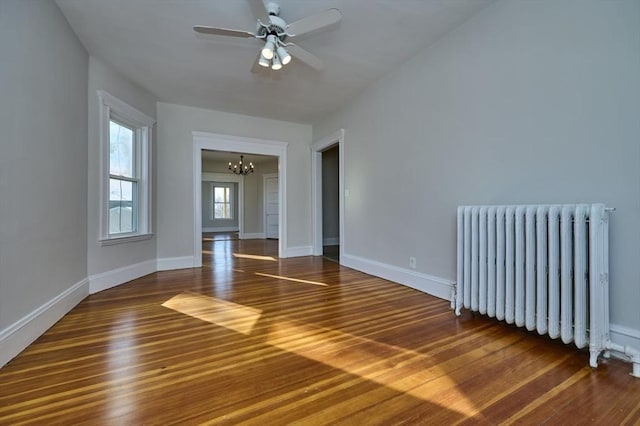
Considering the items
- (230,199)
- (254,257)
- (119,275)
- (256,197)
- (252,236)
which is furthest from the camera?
(230,199)

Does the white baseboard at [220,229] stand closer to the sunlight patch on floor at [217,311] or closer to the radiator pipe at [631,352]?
the sunlight patch on floor at [217,311]

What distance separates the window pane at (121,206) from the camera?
11.9ft

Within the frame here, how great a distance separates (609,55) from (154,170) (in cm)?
509

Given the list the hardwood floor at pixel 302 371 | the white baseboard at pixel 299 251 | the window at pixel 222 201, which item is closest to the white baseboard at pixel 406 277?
the hardwood floor at pixel 302 371

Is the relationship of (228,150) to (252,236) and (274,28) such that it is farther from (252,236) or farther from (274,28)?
(252,236)

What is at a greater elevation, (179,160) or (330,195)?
(179,160)

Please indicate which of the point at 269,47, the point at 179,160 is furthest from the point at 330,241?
the point at 269,47

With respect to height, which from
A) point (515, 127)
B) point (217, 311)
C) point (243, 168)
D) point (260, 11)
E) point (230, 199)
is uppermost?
point (260, 11)

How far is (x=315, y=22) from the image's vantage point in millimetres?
2160

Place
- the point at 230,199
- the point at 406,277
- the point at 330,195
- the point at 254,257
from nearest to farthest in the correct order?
the point at 406,277
the point at 254,257
the point at 330,195
the point at 230,199

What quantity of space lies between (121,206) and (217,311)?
234 centimetres

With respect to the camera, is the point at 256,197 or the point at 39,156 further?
the point at 256,197

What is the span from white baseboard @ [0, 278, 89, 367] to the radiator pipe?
359cm

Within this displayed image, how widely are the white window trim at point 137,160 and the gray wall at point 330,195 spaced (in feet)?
13.4
